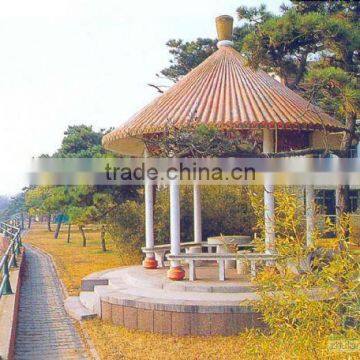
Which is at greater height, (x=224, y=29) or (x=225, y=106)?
(x=224, y=29)

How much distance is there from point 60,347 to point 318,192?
18912 mm

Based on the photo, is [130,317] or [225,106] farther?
[225,106]

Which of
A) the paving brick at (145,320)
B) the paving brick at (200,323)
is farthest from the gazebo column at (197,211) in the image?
the paving brick at (200,323)

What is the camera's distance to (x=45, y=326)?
8539 mm

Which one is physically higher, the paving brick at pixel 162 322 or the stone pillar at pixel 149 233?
the stone pillar at pixel 149 233

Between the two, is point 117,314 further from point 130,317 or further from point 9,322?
point 9,322

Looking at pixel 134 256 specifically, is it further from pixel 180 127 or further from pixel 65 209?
pixel 180 127

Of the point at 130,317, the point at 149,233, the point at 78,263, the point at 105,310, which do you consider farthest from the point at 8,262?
the point at 130,317

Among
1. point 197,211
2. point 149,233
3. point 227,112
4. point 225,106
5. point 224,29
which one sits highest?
point 224,29

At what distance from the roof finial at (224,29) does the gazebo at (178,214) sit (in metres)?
0.02

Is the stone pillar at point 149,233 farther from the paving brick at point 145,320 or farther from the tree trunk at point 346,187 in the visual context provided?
the tree trunk at point 346,187

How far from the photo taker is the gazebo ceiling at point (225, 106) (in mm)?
8438

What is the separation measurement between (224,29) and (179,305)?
20.6 feet

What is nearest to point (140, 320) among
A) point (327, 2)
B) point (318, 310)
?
point (318, 310)
